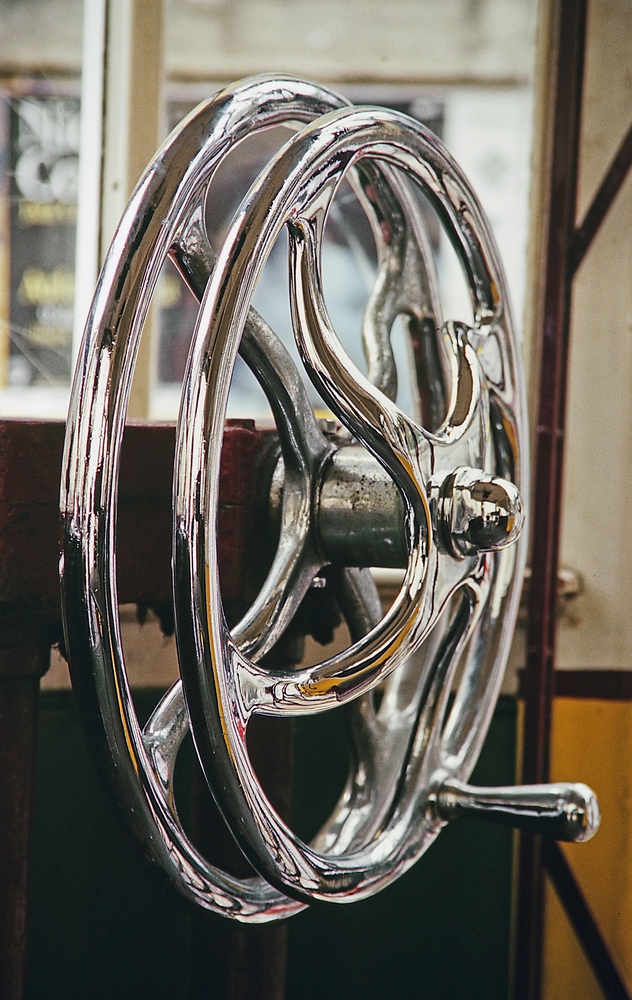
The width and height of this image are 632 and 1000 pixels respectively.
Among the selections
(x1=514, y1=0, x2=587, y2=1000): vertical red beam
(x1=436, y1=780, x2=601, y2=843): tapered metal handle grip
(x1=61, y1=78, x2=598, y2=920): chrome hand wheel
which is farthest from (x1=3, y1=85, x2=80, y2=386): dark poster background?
(x1=436, y1=780, x2=601, y2=843): tapered metal handle grip

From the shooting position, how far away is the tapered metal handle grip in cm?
48

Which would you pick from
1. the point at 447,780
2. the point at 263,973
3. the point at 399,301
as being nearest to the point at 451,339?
the point at 399,301

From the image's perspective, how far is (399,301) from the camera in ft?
1.94

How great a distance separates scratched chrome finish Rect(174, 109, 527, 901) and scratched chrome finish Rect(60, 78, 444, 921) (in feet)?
0.08

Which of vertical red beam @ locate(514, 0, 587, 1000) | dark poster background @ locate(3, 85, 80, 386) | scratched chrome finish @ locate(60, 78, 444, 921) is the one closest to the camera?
scratched chrome finish @ locate(60, 78, 444, 921)

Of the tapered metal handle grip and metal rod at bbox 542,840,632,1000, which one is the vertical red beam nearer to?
metal rod at bbox 542,840,632,1000

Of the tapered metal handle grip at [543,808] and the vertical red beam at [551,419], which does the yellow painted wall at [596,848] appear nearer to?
the vertical red beam at [551,419]

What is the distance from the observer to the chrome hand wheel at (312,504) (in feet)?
1.24

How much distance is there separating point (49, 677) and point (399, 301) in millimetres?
445

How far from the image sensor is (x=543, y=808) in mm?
489

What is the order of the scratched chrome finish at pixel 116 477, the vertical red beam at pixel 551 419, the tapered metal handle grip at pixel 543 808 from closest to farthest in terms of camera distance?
the scratched chrome finish at pixel 116 477 → the tapered metal handle grip at pixel 543 808 → the vertical red beam at pixel 551 419

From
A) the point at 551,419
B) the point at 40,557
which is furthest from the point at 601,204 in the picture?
the point at 40,557

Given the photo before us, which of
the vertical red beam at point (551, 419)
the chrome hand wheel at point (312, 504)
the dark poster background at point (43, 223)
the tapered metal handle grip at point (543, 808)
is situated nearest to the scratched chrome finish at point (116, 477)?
the chrome hand wheel at point (312, 504)

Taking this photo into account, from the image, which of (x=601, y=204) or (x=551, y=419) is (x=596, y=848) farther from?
(x=601, y=204)
